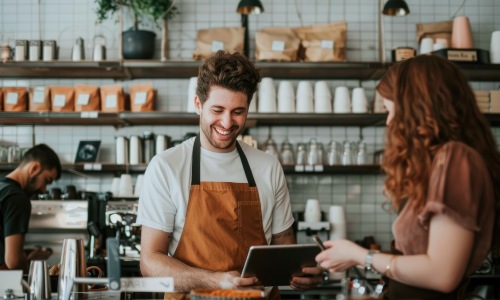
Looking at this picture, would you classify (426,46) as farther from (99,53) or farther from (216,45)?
(99,53)

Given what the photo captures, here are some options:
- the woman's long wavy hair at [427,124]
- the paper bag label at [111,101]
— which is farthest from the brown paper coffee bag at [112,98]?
the woman's long wavy hair at [427,124]

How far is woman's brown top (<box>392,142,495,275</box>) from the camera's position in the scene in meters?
1.61

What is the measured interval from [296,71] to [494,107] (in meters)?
1.55

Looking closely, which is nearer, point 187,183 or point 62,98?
point 187,183

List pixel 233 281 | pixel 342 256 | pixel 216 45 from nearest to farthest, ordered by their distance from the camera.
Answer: pixel 342 256, pixel 233 281, pixel 216 45

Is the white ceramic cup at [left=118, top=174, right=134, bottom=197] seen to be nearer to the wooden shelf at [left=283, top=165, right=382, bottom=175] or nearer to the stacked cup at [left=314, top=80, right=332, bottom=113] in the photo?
the wooden shelf at [left=283, top=165, right=382, bottom=175]

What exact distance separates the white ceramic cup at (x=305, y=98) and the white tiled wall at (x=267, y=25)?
1.49 ft

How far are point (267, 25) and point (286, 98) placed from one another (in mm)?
826

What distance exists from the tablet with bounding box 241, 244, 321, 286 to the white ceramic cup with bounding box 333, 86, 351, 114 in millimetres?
2868

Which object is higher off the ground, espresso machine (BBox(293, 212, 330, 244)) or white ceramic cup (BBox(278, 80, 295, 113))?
white ceramic cup (BBox(278, 80, 295, 113))

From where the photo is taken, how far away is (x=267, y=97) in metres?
4.98

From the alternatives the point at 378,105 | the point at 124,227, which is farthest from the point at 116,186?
the point at 378,105

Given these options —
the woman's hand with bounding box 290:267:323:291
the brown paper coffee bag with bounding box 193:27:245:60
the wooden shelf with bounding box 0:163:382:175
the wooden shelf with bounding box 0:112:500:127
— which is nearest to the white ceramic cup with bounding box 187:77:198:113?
the wooden shelf with bounding box 0:112:500:127

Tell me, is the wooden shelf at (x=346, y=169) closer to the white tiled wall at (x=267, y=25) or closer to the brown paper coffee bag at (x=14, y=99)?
the white tiled wall at (x=267, y=25)
